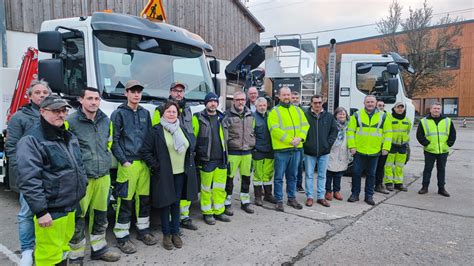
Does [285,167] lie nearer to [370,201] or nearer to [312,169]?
[312,169]

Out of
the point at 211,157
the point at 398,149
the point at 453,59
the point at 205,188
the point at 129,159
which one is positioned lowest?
the point at 205,188

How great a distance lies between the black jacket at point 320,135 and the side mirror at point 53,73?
3.62 meters

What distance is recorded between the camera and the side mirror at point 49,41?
3.89m

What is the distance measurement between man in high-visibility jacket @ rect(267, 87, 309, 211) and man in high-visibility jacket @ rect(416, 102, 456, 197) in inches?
111

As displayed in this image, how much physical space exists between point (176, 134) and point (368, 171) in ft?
11.9

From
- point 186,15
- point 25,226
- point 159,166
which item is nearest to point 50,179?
point 25,226

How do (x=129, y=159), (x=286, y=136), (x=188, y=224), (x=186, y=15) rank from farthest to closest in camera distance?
(x=186, y=15) → (x=286, y=136) → (x=188, y=224) → (x=129, y=159)

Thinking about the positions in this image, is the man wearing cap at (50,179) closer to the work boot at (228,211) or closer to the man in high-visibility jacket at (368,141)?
the work boot at (228,211)

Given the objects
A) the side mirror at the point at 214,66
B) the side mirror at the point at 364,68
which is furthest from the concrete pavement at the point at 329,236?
the side mirror at the point at 364,68

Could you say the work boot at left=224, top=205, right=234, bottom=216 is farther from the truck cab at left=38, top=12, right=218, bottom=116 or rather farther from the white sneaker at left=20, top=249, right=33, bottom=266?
the white sneaker at left=20, top=249, right=33, bottom=266

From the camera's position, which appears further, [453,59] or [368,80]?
[453,59]

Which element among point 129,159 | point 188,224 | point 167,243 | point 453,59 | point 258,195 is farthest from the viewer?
point 453,59

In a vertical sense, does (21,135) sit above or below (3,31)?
below

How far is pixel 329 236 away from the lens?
4297mm
